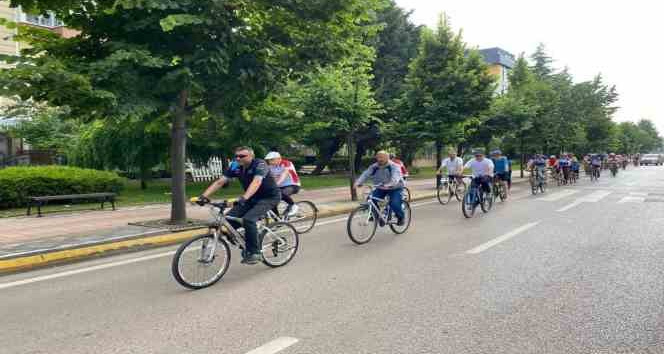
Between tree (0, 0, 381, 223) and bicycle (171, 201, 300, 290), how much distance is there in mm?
3654

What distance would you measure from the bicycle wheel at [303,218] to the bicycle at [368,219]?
1.76 meters

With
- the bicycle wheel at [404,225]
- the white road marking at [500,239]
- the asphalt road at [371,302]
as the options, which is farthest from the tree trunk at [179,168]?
the white road marking at [500,239]

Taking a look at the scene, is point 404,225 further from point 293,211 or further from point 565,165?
point 565,165

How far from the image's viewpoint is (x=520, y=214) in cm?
1295

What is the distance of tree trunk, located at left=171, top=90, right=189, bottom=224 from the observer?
36.2 feet

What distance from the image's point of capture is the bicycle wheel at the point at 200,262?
5.85 m

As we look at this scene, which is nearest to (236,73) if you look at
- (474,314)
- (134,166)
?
(474,314)

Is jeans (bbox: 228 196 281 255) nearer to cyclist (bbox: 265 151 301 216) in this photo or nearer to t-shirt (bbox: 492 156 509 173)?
cyclist (bbox: 265 151 301 216)

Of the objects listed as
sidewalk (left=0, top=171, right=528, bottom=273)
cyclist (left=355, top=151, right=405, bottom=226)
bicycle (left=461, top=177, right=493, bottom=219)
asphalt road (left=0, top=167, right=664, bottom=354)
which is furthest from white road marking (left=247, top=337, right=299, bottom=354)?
bicycle (left=461, top=177, right=493, bottom=219)

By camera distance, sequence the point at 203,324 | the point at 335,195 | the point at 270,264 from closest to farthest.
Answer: the point at 203,324 → the point at 270,264 → the point at 335,195

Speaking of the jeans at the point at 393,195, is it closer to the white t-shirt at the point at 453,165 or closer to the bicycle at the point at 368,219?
the bicycle at the point at 368,219

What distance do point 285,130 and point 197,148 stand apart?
490 centimetres

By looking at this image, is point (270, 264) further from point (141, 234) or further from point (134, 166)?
point (134, 166)

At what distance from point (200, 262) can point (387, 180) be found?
429cm
